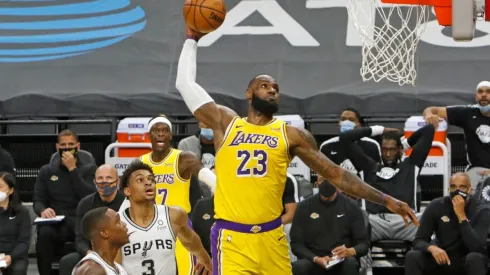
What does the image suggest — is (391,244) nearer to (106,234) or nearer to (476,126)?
(476,126)

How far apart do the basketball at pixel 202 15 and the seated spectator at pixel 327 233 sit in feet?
11.4

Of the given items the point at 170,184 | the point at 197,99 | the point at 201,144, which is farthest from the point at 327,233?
the point at 197,99

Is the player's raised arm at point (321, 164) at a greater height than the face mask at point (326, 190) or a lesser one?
greater

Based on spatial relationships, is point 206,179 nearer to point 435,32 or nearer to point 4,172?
point 4,172

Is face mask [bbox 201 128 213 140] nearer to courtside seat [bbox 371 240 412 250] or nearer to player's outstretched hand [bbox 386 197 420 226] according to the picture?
courtside seat [bbox 371 240 412 250]

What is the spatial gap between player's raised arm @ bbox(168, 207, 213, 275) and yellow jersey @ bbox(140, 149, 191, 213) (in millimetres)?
1993

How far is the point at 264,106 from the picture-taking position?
7070mm

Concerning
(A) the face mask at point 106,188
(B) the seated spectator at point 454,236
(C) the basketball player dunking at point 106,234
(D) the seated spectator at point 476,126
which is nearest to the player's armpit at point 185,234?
(C) the basketball player dunking at point 106,234

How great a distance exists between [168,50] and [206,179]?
5.95 metres

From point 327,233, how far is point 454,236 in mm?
1297

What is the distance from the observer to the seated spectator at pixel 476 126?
11.2 meters

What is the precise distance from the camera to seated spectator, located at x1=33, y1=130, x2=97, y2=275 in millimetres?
11133

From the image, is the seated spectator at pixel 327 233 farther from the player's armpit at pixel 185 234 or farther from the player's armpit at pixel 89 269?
the player's armpit at pixel 89 269

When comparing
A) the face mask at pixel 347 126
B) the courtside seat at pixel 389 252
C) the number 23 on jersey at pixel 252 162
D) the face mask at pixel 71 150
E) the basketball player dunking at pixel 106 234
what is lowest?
the courtside seat at pixel 389 252
